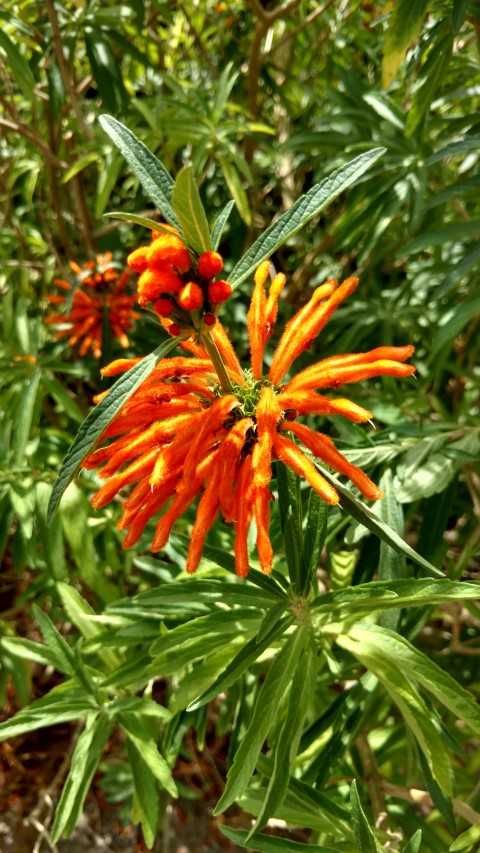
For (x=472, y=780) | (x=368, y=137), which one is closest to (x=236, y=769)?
(x=472, y=780)

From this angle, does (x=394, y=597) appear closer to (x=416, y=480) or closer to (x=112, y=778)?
(x=416, y=480)

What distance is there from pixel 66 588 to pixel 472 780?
1.18 m

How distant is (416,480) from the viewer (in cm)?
140

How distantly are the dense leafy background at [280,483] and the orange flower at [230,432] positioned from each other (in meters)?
0.17

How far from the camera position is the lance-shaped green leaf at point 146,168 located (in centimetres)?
71

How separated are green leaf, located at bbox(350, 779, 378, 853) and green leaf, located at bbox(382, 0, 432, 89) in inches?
51.2

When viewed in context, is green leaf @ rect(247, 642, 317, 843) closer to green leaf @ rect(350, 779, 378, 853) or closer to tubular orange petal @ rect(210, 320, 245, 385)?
green leaf @ rect(350, 779, 378, 853)

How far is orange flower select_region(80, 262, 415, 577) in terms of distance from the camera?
824mm

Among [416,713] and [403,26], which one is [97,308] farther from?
[416,713]

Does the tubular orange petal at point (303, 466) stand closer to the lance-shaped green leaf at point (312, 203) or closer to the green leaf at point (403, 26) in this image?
the lance-shaped green leaf at point (312, 203)

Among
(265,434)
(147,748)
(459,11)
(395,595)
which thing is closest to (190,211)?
(265,434)

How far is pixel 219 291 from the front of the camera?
0.73m

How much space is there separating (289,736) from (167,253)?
0.76m

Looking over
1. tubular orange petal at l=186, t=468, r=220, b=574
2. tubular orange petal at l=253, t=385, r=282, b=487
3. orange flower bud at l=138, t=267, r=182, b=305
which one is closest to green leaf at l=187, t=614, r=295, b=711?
tubular orange petal at l=186, t=468, r=220, b=574
